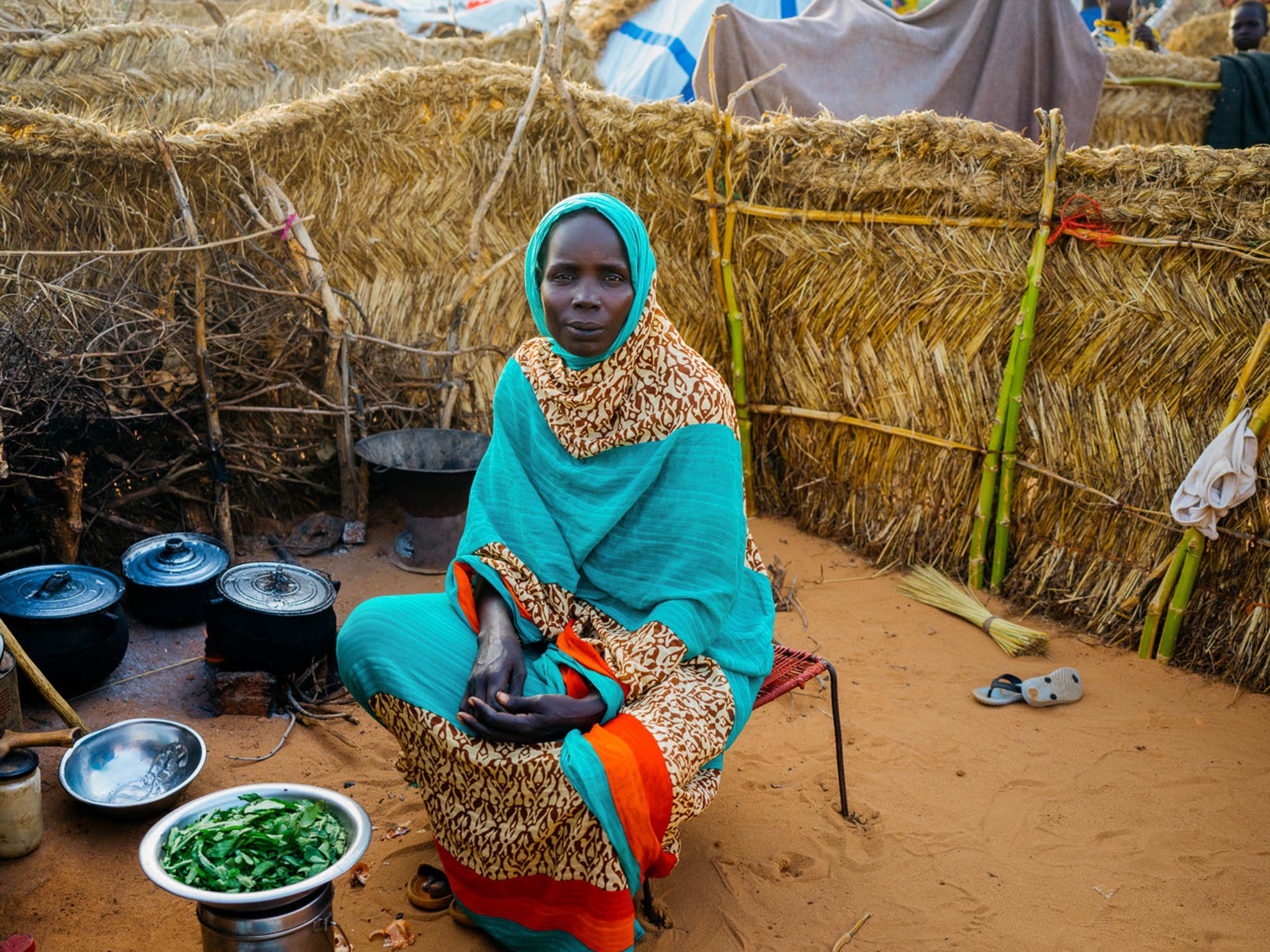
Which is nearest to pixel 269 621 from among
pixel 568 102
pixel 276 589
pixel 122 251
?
pixel 276 589

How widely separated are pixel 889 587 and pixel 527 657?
10.8 ft

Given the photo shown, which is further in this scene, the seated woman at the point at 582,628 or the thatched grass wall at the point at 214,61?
the thatched grass wall at the point at 214,61

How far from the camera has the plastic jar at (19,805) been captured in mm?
2590

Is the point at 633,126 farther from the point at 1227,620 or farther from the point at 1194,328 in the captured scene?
the point at 1227,620

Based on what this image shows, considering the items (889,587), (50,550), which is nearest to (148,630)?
(50,550)

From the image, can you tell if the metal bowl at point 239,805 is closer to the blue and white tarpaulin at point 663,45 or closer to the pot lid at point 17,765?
the pot lid at point 17,765

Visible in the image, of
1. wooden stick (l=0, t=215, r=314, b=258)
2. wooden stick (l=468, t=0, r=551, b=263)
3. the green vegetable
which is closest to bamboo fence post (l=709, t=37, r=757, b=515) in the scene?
wooden stick (l=468, t=0, r=551, b=263)

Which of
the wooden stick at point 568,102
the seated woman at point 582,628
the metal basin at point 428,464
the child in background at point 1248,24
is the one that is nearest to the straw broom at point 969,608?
the seated woman at point 582,628

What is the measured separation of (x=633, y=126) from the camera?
578 cm

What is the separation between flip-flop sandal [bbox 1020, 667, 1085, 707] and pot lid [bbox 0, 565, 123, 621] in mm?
3855

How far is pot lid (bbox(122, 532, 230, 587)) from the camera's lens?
397 centimetres

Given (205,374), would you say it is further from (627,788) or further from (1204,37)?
(1204,37)

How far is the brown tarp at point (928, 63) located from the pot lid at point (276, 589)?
4.27 metres

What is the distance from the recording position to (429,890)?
8.54 feet
